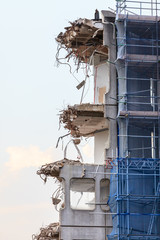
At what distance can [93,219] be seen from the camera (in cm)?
5644

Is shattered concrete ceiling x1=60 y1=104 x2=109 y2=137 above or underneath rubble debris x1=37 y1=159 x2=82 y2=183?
above

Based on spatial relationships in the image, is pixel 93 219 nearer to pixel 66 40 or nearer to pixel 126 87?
pixel 126 87

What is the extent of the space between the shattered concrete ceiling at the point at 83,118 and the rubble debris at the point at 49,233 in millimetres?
6563

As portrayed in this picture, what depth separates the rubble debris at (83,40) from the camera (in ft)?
194

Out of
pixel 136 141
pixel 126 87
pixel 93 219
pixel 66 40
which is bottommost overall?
pixel 93 219

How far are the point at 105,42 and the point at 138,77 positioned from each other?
3.34 m

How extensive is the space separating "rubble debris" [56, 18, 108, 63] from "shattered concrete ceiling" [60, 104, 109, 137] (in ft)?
15.1

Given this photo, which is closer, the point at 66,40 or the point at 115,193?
the point at 115,193

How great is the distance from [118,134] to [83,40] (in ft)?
24.5

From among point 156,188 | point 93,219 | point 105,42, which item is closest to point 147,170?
point 156,188

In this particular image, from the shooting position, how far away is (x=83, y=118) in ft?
194

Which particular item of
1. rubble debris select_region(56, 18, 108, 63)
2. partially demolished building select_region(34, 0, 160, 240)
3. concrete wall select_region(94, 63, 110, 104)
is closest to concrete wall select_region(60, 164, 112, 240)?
partially demolished building select_region(34, 0, 160, 240)

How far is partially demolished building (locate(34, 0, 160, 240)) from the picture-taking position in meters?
55.9

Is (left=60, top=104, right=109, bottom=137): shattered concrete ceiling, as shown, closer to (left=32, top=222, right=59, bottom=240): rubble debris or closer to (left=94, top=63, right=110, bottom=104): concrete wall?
(left=94, top=63, right=110, bottom=104): concrete wall
